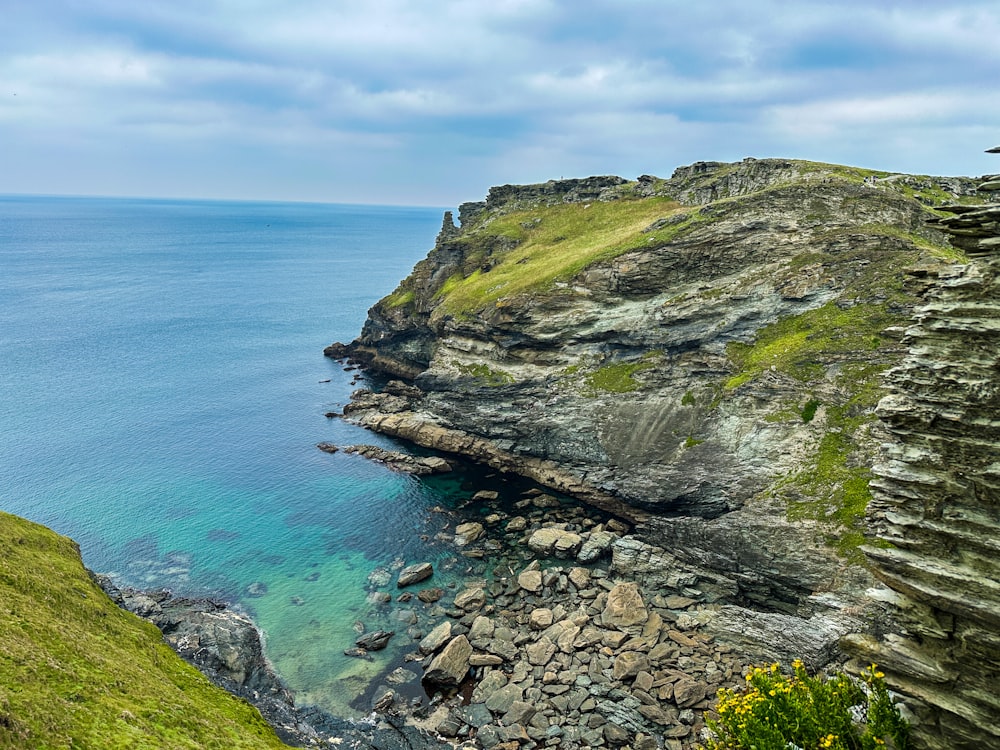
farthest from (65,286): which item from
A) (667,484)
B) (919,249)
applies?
(919,249)

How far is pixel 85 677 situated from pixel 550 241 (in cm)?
8047

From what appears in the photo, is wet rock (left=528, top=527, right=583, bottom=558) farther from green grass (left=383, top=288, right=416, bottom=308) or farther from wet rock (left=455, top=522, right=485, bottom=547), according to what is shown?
green grass (left=383, top=288, right=416, bottom=308)

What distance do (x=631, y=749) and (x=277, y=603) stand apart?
28487 millimetres

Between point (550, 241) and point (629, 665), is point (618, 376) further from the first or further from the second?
point (550, 241)

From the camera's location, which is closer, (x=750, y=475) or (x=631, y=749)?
(x=631, y=749)

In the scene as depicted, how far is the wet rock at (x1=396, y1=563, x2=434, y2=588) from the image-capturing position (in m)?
46.2

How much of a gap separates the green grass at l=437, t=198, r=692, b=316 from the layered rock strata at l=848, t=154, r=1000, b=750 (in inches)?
1902

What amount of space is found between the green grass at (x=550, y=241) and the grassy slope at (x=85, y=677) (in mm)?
50348

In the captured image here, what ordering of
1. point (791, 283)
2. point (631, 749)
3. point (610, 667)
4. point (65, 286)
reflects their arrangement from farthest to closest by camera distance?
point (65, 286), point (791, 283), point (610, 667), point (631, 749)

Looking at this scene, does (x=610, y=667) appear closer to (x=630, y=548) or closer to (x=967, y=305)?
(x=630, y=548)

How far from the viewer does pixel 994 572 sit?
657 inches

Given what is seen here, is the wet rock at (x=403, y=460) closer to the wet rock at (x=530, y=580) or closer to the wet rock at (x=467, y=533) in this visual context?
the wet rock at (x=467, y=533)

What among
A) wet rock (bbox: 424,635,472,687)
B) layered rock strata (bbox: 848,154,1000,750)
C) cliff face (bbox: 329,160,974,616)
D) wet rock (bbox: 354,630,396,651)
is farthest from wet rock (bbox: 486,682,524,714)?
layered rock strata (bbox: 848,154,1000,750)

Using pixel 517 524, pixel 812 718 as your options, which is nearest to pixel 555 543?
pixel 517 524
